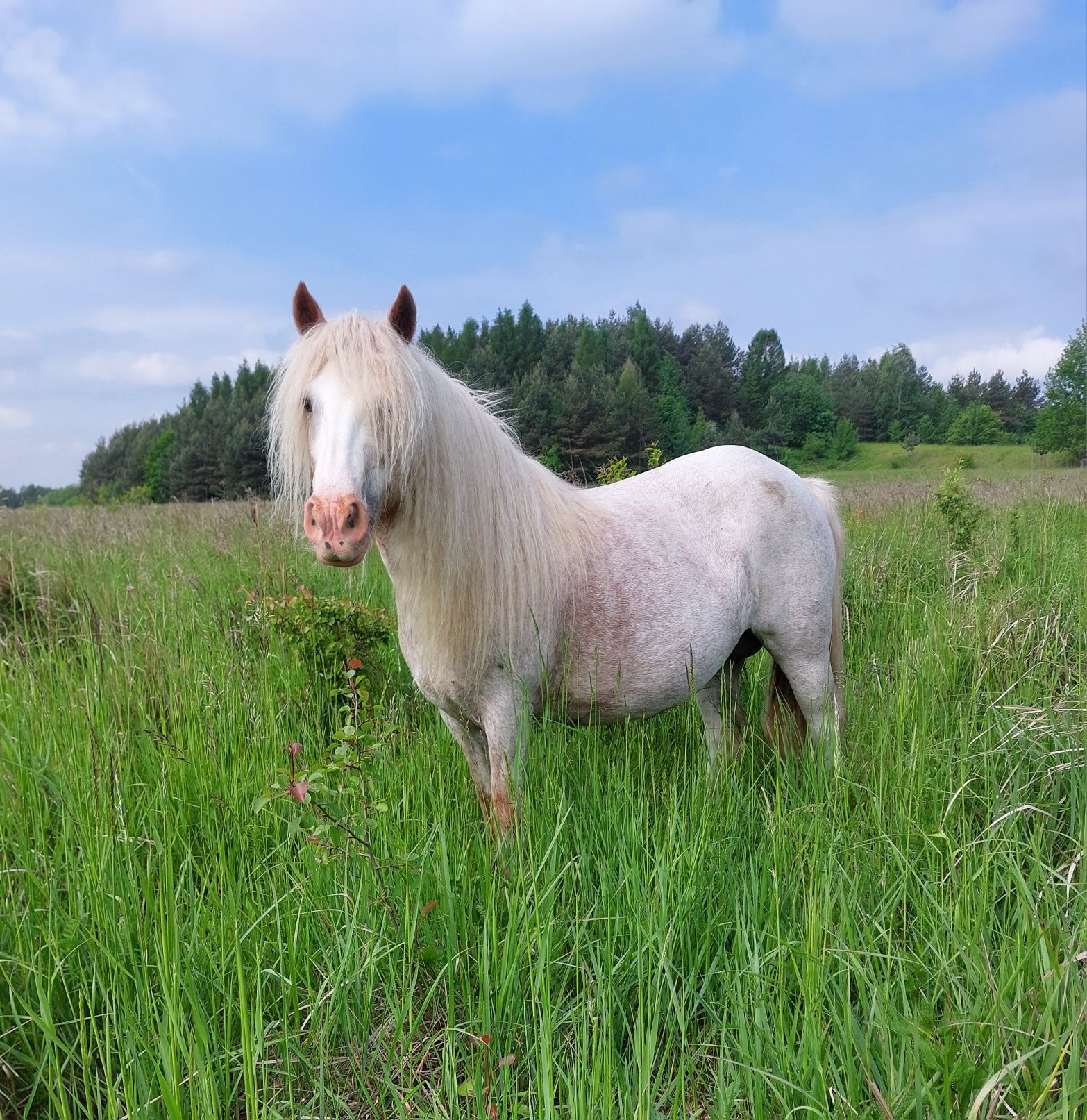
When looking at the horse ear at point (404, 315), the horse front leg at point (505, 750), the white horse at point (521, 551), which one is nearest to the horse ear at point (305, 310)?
the white horse at point (521, 551)

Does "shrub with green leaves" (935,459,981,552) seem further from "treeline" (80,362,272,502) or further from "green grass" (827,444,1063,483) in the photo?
"treeline" (80,362,272,502)

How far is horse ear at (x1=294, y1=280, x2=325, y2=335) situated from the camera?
93.7 inches

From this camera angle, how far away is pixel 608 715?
→ 278 centimetres

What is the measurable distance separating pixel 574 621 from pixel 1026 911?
5.22 ft

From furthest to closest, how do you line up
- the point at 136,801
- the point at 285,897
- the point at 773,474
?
the point at 773,474 → the point at 136,801 → the point at 285,897

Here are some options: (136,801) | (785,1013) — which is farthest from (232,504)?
(785,1013)

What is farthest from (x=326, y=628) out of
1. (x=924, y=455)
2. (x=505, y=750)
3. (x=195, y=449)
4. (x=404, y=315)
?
(x=195, y=449)

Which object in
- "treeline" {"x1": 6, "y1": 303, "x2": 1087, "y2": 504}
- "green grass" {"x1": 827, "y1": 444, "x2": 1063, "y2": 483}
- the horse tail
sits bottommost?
the horse tail

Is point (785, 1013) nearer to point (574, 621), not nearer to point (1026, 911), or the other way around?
point (1026, 911)

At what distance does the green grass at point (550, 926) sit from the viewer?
1375 mm

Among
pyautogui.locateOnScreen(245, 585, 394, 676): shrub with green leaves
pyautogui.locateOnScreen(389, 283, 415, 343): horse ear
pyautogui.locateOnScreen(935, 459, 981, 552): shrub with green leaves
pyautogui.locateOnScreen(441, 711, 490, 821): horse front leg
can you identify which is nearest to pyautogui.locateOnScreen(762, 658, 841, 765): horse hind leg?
pyautogui.locateOnScreen(441, 711, 490, 821): horse front leg

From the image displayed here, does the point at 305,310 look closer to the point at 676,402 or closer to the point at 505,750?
the point at 505,750

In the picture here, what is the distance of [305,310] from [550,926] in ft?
6.71

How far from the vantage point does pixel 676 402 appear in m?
33.5
